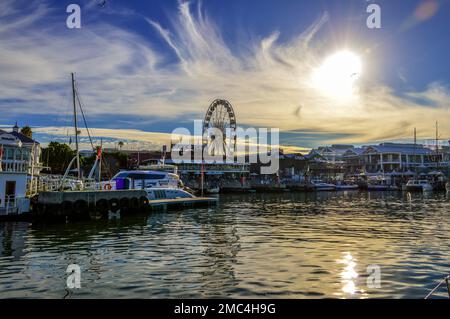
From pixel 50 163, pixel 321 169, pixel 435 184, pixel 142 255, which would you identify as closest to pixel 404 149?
pixel 321 169

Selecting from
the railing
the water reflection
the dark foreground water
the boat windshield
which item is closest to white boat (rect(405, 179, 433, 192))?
the boat windshield

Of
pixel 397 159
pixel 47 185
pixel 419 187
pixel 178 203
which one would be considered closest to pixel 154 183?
pixel 178 203

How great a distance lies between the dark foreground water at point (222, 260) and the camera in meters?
14.7

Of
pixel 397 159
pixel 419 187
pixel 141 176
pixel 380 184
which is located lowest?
pixel 419 187

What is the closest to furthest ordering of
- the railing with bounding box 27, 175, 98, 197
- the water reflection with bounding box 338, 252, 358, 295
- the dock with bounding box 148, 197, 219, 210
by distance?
the water reflection with bounding box 338, 252, 358, 295, the railing with bounding box 27, 175, 98, 197, the dock with bounding box 148, 197, 219, 210

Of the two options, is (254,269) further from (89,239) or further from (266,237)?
(89,239)

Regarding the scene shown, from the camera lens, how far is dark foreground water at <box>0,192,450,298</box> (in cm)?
1467

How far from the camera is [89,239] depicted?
26859 mm

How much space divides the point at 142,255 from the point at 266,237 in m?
10.3

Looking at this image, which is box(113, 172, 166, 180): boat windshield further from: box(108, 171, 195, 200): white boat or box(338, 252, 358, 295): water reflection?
box(338, 252, 358, 295): water reflection

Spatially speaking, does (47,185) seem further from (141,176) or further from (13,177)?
(141,176)

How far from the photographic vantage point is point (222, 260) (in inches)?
785

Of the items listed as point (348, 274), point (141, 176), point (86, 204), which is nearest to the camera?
point (348, 274)

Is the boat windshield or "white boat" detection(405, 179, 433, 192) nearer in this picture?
the boat windshield
